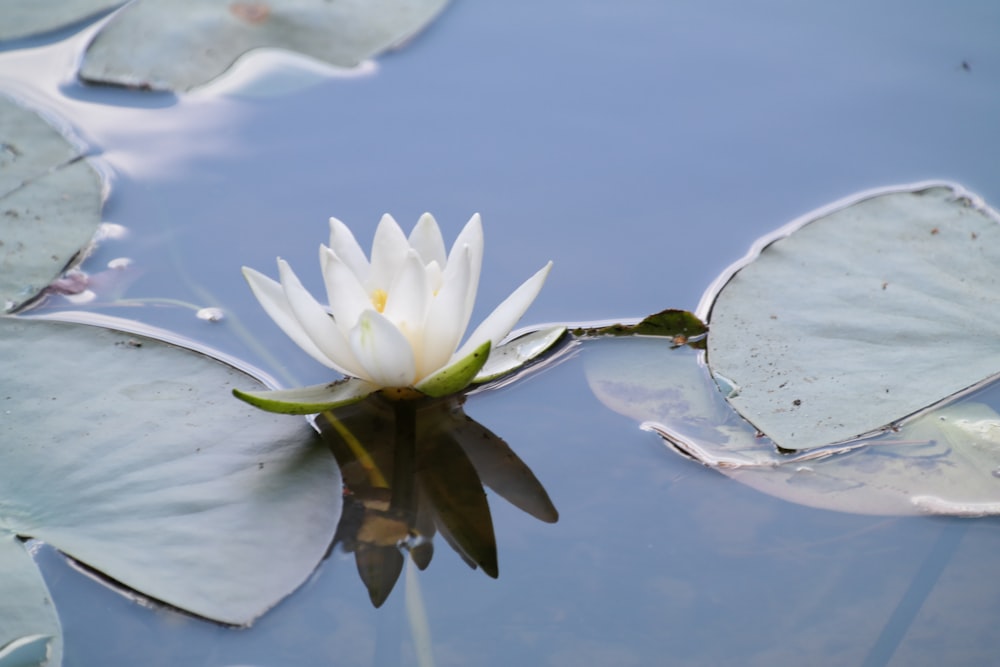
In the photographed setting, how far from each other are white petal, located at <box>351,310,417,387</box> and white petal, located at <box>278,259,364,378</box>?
44 mm

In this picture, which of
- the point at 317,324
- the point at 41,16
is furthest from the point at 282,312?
the point at 41,16

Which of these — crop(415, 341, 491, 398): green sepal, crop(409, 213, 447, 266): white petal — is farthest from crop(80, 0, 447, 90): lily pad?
crop(415, 341, 491, 398): green sepal

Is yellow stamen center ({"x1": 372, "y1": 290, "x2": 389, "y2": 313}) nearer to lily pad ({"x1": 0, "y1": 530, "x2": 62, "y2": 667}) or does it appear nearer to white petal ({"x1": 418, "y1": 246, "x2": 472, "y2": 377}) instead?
white petal ({"x1": 418, "y1": 246, "x2": 472, "y2": 377})

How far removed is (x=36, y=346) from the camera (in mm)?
1862

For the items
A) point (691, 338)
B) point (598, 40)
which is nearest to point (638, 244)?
point (691, 338)

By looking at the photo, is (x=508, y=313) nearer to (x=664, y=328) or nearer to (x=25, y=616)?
(x=664, y=328)

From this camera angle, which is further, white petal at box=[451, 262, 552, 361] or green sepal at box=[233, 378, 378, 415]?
white petal at box=[451, 262, 552, 361]

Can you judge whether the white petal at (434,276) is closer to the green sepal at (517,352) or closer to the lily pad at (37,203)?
the green sepal at (517,352)

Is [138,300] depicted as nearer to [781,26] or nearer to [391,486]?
[391,486]

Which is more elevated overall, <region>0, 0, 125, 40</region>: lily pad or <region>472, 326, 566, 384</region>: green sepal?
<region>0, 0, 125, 40</region>: lily pad

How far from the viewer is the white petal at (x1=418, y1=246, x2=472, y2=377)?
1.69 metres

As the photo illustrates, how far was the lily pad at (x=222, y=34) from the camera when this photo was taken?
2744mm

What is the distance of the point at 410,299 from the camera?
5.60 ft

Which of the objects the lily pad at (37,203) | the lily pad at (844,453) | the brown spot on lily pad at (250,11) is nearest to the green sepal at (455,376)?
the lily pad at (844,453)
